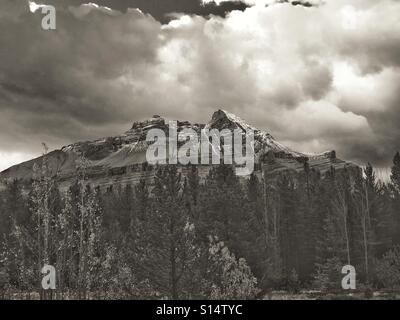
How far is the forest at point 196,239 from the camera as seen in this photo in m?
21.0

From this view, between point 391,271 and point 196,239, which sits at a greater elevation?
point 196,239

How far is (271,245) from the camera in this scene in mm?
44375

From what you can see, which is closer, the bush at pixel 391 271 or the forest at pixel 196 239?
the forest at pixel 196 239

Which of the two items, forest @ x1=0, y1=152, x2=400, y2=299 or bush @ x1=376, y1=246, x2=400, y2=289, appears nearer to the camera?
forest @ x1=0, y1=152, x2=400, y2=299

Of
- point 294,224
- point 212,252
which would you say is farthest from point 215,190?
point 294,224

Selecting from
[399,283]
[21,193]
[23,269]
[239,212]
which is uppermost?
[21,193]

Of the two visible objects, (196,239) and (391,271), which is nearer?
(196,239)

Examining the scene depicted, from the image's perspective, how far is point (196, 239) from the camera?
3022cm

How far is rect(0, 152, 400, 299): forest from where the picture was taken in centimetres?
2103
